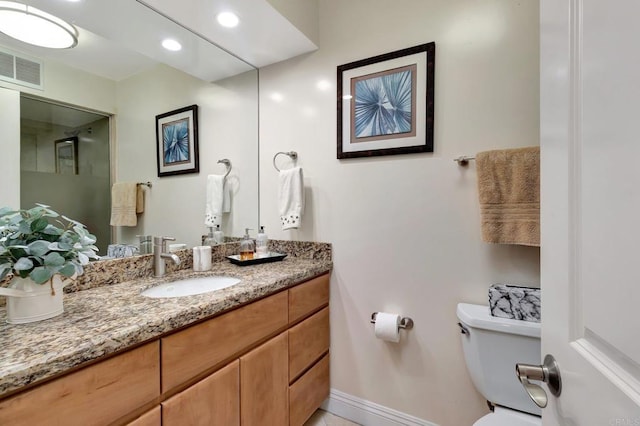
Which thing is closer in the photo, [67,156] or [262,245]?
[67,156]

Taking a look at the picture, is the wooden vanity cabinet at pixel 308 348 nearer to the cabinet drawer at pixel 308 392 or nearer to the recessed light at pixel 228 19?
the cabinet drawer at pixel 308 392

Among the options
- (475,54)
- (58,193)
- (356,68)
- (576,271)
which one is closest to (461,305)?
(576,271)

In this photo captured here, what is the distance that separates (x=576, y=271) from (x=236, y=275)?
1258 millimetres

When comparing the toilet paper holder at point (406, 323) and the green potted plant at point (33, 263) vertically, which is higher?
the green potted plant at point (33, 263)

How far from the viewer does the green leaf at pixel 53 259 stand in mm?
779

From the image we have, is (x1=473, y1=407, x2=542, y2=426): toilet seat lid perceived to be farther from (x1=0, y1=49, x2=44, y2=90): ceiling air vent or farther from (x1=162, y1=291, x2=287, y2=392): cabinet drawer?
(x1=0, y1=49, x2=44, y2=90): ceiling air vent

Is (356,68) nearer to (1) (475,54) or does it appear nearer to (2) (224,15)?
(1) (475,54)

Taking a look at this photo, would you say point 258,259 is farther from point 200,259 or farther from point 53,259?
point 53,259

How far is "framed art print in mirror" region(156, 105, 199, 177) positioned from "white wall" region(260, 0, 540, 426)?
1.80ft

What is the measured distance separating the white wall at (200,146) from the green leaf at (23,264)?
0.57m

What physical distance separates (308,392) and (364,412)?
374mm

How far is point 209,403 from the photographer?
939 mm

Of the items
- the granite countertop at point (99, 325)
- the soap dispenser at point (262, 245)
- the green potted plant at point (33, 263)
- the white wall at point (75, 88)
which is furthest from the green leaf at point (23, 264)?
the soap dispenser at point (262, 245)

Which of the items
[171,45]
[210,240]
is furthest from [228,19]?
[210,240]
